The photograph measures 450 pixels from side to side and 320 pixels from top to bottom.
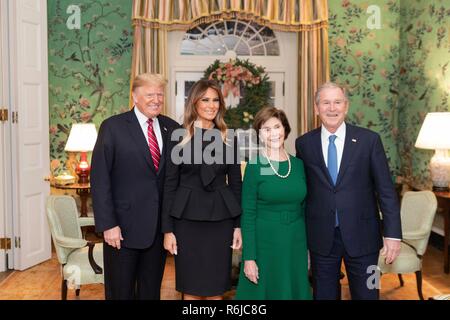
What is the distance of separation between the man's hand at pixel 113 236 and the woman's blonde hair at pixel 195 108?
1.81ft

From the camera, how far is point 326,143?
8.30 ft

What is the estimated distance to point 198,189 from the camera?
260 centimetres

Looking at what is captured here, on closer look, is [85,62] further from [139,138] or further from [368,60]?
[139,138]

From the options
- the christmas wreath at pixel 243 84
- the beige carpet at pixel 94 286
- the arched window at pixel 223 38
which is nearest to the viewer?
the beige carpet at pixel 94 286

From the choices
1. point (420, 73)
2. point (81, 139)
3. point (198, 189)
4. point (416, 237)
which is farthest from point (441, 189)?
point (81, 139)

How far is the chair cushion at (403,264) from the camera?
364 cm

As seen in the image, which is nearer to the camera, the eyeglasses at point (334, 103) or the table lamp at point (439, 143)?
the eyeglasses at point (334, 103)

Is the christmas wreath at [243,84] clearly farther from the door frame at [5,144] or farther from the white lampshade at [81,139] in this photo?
the door frame at [5,144]

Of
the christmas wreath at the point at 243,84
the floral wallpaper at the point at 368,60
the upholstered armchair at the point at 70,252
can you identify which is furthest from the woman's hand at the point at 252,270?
the floral wallpaper at the point at 368,60

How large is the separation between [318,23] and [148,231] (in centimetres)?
430

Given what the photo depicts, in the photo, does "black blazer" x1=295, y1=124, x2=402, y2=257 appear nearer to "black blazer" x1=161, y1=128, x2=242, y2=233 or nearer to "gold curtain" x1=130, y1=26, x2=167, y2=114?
"black blazer" x1=161, y1=128, x2=242, y2=233

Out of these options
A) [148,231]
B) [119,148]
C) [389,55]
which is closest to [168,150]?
[119,148]

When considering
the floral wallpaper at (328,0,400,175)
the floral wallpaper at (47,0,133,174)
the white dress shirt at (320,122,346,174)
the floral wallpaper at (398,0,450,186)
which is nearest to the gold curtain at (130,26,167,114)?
the floral wallpaper at (47,0,133,174)

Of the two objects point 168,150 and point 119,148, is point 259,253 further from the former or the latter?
point 119,148
